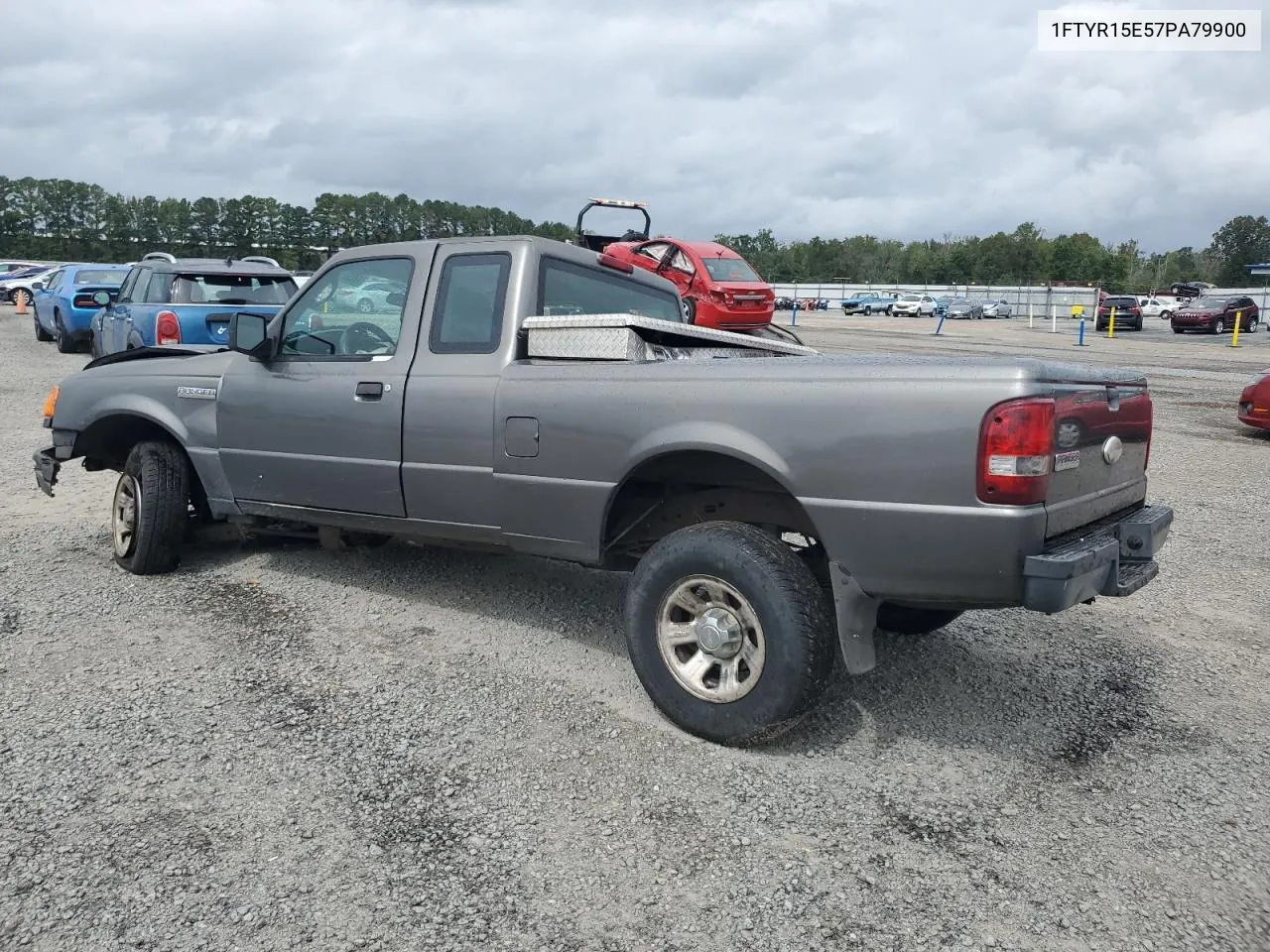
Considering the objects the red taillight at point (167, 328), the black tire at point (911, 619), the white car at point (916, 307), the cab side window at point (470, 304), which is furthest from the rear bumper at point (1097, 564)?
the white car at point (916, 307)

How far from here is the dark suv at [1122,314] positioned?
1576 inches

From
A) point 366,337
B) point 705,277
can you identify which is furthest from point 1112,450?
point 705,277

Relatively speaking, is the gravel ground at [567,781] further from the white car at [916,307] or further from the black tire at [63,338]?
the white car at [916,307]

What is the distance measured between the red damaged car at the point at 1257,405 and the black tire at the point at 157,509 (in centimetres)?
1093

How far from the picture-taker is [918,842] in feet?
9.80

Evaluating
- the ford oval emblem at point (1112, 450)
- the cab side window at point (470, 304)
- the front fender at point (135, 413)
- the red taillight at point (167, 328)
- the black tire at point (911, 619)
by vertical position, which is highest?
the cab side window at point (470, 304)

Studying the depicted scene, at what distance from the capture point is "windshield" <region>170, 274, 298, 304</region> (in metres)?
11.1

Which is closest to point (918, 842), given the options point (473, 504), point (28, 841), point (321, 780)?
point (321, 780)

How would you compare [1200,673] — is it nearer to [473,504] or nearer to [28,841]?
[473,504]

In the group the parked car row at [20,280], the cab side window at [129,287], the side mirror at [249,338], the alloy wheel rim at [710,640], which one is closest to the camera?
the alloy wheel rim at [710,640]

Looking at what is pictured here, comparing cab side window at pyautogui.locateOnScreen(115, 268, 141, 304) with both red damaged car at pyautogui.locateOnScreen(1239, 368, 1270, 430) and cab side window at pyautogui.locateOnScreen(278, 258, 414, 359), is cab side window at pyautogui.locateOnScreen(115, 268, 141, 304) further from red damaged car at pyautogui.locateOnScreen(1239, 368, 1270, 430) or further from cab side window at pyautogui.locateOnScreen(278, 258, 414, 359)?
red damaged car at pyautogui.locateOnScreen(1239, 368, 1270, 430)

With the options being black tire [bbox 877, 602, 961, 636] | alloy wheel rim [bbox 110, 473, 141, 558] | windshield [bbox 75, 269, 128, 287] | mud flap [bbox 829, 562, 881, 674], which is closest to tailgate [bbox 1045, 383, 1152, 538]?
mud flap [bbox 829, 562, 881, 674]

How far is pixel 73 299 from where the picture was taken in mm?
17359

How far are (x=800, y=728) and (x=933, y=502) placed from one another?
3.72 feet
